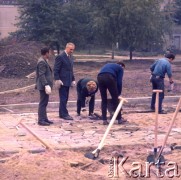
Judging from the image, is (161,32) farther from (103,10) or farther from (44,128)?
(44,128)

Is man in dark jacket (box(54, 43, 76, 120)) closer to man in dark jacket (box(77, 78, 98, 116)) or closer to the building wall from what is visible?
man in dark jacket (box(77, 78, 98, 116))

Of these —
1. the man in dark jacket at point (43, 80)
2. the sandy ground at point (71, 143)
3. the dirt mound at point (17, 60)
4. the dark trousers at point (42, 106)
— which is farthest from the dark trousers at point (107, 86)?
the dirt mound at point (17, 60)

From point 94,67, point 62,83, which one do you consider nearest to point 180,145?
point 62,83

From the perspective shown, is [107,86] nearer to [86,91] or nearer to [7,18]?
[86,91]

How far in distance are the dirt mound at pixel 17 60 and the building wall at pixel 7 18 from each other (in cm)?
2739

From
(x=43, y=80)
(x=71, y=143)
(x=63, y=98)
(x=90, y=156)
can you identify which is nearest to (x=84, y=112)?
(x=63, y=98)

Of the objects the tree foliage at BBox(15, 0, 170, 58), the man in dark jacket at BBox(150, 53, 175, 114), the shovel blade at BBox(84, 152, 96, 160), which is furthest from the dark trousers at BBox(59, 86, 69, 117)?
the tree foliage at BBox(15, 0, 170, 58)

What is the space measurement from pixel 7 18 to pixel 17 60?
30347 mm

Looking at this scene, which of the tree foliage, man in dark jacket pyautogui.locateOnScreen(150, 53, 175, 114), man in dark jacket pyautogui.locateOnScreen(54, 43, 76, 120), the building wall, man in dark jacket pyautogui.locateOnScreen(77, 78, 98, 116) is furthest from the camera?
the building wall

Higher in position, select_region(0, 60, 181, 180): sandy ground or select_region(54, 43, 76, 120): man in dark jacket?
select_region(54, 43, 76, 120): man in dark jacket

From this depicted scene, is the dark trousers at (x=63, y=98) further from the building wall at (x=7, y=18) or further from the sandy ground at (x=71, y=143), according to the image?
the building wall at (x=7, y=18)

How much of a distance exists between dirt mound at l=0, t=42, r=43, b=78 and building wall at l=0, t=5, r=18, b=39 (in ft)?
89.9

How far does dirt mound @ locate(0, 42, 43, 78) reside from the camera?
2352cm

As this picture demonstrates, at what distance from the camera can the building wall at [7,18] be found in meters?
53.0
